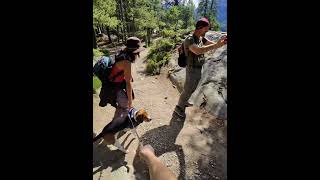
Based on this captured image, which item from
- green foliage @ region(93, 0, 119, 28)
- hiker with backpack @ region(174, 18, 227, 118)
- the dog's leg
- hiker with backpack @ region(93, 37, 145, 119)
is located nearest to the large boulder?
hiker with backpack @ region(174, 18, 227, 118)

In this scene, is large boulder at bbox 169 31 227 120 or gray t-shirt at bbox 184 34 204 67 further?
large boulder at bbox 169 31 227 120

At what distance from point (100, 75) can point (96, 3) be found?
41.0ft

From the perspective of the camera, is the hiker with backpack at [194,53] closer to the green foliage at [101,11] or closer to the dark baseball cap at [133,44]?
the dark baseball cap at [133,44]

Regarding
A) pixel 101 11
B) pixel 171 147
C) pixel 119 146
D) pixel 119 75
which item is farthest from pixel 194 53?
pixel 101 11

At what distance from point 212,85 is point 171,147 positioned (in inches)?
117

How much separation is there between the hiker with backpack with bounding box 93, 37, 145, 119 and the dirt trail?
0.75 meters

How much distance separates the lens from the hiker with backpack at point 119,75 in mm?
3990

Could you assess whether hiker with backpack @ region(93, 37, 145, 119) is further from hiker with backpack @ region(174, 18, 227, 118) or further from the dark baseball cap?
hiker with backpack @ region(174, 18, 227, 118)

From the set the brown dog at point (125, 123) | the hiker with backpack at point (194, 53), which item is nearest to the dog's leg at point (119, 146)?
the brown dog at point (125, 123)

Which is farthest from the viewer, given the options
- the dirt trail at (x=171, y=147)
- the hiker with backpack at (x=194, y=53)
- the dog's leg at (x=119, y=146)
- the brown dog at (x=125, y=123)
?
the hiker with backpack at (x=194, y=53)

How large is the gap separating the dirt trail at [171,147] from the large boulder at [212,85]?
341 mm

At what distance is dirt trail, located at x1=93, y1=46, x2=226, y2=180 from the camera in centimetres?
448

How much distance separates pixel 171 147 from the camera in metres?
5.18
